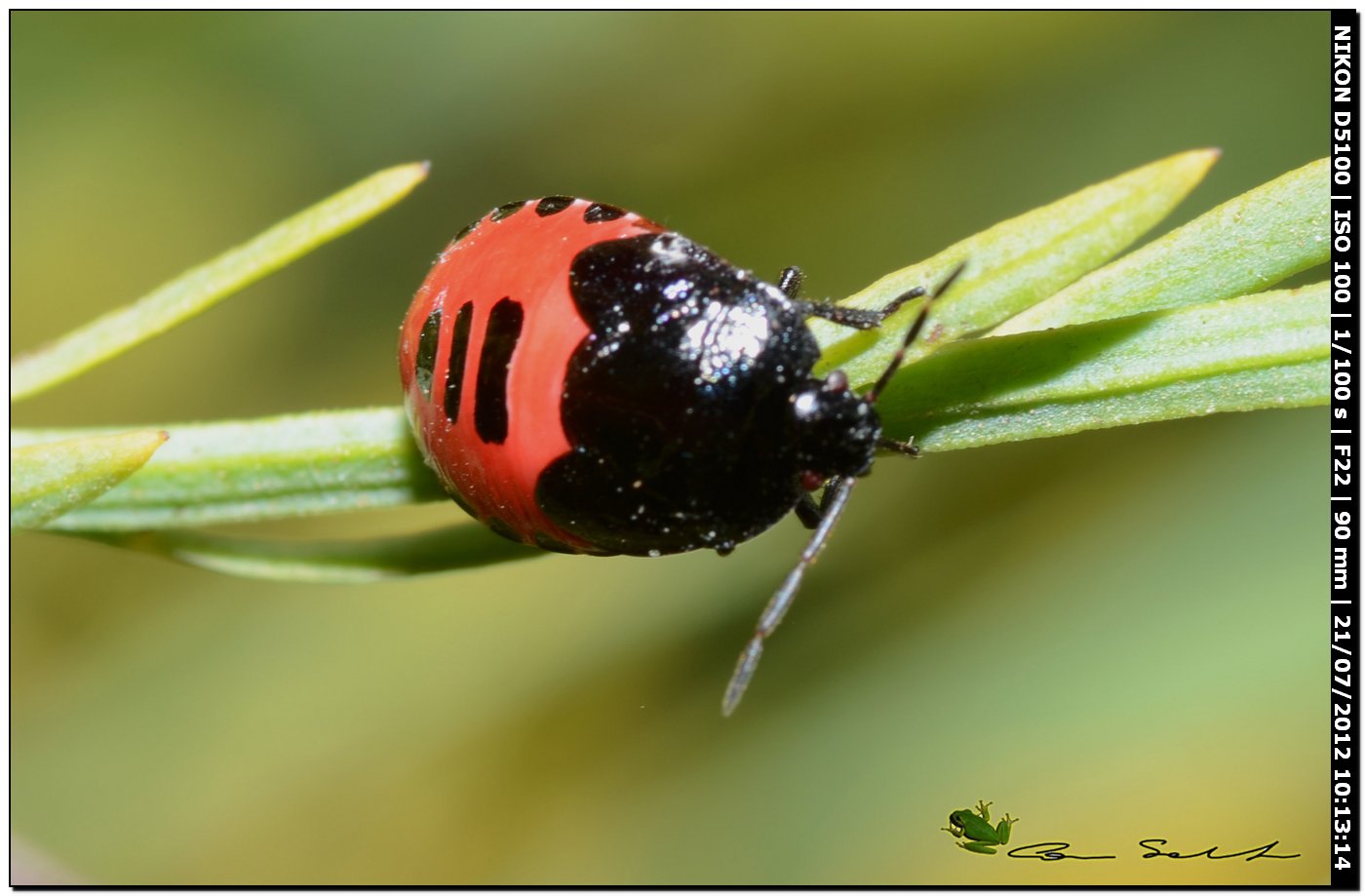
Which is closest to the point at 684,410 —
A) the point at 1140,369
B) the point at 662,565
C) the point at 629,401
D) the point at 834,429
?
the point at 629,401

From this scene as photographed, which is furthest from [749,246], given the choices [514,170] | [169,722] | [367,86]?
[169,722]

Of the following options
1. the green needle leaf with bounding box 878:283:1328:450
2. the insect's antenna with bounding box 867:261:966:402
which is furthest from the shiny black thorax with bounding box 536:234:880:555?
the green needle leaf with bounding box 878:283:1328:450

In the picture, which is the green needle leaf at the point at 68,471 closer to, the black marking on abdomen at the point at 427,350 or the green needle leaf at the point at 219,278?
the green needle leaf at the point at 219,278

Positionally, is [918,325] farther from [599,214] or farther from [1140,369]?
[599,214]

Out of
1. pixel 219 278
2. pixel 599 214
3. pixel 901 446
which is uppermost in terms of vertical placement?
pixel 599 214

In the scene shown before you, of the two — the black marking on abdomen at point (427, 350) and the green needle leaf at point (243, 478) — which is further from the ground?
the black marking on abdomen at point (427, 350)

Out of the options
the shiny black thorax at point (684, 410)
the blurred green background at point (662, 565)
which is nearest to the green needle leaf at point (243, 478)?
the shiny black thorax at point (684, 410)
